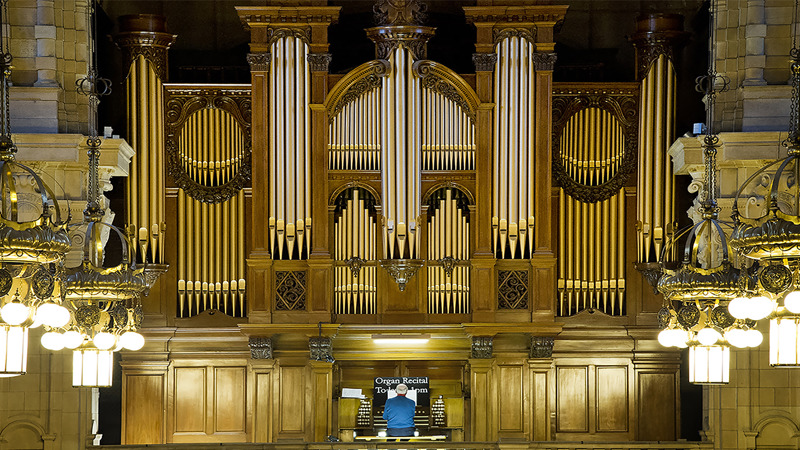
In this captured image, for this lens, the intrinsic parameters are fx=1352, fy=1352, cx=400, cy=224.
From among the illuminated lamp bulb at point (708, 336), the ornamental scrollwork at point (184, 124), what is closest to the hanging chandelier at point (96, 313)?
the ornamental scrollwork at point (184, 124)

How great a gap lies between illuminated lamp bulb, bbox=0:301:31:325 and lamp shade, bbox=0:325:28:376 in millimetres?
62

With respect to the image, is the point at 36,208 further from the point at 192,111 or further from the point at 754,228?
the point at 754,228

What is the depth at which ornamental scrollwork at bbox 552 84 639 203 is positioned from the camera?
693 inches

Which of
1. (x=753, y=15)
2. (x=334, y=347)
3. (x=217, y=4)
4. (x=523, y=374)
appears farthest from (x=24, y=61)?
(x=753, y=15)

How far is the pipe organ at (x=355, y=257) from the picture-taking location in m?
17.0

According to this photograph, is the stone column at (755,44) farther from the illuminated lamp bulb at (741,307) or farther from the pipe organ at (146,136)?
the pipe organ at (146,136)

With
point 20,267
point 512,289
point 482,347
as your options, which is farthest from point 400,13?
point 20,267

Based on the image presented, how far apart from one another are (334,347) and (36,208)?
433cm

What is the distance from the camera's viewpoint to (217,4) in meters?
19.0

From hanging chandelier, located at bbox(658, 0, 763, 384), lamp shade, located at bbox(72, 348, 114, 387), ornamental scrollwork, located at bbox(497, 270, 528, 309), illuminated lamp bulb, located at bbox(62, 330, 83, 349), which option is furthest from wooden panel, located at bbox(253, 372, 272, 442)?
hanging chandelier, located at bbox(658, 0, 763, 384)

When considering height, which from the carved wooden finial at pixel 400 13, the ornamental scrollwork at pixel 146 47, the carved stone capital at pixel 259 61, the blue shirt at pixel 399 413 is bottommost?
the blue shirt at pixel 399 413

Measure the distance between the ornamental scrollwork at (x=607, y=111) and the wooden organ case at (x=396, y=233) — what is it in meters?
0.03

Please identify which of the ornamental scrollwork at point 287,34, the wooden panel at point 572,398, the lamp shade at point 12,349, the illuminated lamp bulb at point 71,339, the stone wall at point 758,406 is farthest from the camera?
the wooden panel at point 572,398

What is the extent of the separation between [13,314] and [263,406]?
774 centimetres
